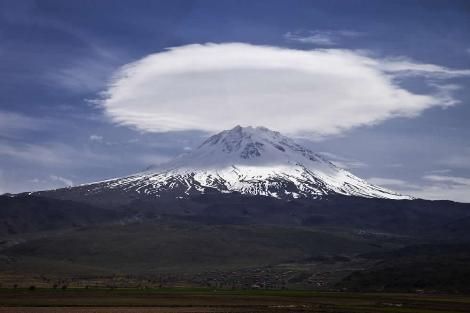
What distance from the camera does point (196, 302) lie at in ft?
265

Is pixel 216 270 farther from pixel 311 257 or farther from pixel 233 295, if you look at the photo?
pixel 233 295

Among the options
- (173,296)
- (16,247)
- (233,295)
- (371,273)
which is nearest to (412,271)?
(371,273)

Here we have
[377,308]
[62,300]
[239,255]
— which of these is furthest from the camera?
[239,255]

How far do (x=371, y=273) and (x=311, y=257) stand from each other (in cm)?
5560

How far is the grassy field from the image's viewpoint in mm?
70812

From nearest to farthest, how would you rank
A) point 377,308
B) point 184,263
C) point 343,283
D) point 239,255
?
point 377,308 → point 343,283 → point 184,263 → point 239,255

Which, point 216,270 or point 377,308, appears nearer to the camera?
point 377,308

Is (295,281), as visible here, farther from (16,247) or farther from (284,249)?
(16,247)

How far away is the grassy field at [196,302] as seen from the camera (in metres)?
70.8

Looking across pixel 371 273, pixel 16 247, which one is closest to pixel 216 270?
pixel 371 273

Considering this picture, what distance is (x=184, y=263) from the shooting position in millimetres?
177125

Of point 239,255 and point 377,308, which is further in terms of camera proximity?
point 239,255

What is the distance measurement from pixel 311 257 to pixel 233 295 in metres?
86.6

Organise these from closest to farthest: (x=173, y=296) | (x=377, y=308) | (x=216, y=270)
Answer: (x=377, y=308)
(x=173, y=296)
(x=216, y=270)
